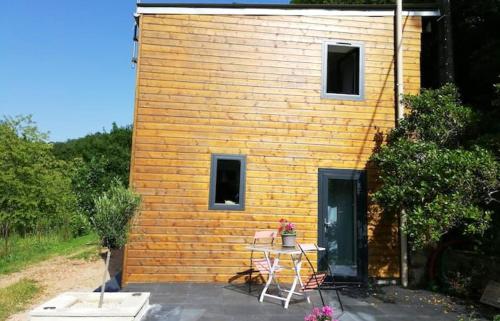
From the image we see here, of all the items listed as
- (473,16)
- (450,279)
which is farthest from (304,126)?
(473,16)

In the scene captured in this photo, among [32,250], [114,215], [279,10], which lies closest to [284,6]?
[279,10]

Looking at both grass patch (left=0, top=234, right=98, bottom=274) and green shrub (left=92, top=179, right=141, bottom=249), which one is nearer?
green shrub (left=92, top=179, right=141, bottom=249)

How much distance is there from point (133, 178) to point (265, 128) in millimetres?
2386

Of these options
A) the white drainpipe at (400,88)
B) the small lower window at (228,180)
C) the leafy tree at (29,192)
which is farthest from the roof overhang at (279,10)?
the leafy tree at (29,192)

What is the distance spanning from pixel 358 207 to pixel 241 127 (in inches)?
97.0

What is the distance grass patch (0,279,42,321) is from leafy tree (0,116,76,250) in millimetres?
5058

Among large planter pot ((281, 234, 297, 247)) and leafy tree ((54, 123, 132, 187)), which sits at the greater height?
leafy tree ((54, 123, 132, 187))

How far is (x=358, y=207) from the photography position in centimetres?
693

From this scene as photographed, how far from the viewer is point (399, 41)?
720 cm

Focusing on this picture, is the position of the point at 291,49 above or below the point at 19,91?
below

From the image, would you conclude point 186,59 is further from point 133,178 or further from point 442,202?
point 442,202

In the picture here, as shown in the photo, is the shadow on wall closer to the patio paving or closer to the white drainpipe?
the white drainpipe

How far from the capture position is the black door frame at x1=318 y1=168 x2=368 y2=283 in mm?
6812

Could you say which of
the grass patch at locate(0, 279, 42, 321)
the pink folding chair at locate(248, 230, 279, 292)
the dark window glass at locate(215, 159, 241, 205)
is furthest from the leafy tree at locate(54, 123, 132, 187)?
the pink folding chair at locate(248, 230, 279, 292)
